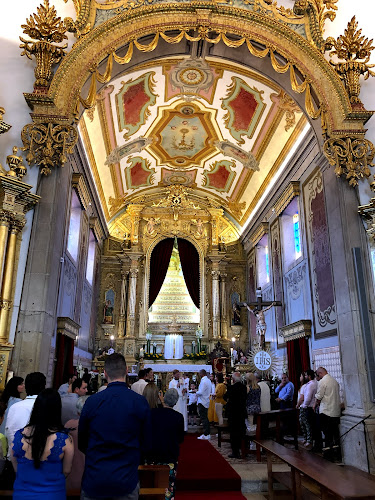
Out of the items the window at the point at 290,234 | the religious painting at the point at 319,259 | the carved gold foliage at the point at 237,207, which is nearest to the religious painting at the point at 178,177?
the carved gold foliage at the point at 237,207

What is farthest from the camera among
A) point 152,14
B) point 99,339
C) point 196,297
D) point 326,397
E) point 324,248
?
point 196,297

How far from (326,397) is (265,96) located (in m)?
8.36

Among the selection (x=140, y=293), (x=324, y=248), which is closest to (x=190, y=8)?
(x=324, y=248)

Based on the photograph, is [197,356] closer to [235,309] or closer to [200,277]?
[235,309]

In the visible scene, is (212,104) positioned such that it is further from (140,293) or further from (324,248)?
(140,293)

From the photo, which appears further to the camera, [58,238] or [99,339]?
[99,339]

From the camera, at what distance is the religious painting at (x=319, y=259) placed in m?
9.78

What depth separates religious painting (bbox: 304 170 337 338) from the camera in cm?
978

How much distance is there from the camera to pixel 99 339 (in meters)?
17.1

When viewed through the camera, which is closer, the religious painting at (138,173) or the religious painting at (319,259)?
the religious painting at (319,259)

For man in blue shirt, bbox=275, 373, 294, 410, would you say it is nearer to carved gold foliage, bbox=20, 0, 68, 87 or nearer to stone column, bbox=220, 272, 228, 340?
stone column, bbox=220, 272, 228, 340

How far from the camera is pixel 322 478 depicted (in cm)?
384

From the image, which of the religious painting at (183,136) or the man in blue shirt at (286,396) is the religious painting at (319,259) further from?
the religious painting at (183,136)

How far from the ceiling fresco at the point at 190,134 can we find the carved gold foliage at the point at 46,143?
3186 millimetres
